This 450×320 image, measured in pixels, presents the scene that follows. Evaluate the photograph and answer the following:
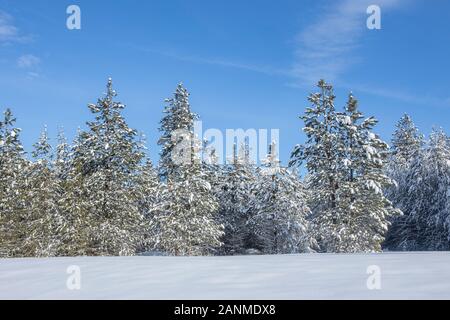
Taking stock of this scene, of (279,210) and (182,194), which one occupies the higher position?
(182,194)

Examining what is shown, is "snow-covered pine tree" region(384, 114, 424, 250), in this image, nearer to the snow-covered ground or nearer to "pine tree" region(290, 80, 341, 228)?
"pine tree" region(290, 80, 341, 228)

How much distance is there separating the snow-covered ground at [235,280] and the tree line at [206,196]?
1941 centimetres

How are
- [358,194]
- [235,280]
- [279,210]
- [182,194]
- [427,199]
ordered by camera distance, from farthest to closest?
[427,199]
[279,210]
[182,194]
[358,194]
[235,280]

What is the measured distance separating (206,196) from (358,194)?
11.2 metres

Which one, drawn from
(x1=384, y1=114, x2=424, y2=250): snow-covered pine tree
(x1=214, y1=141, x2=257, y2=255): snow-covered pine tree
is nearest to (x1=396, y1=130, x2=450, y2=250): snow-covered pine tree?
(x1=384, y1=114, x2=424, y2=250): snow-covered pine tree

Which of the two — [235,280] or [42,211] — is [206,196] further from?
[235,280]

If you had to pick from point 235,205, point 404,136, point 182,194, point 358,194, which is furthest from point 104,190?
point 404,136

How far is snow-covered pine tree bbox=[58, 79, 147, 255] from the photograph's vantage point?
2905 cm

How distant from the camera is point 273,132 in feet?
126

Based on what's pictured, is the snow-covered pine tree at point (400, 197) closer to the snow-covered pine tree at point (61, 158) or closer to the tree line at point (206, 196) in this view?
the tree line at point (206, 196)

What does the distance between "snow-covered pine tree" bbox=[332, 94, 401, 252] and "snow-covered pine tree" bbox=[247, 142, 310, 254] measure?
851cm

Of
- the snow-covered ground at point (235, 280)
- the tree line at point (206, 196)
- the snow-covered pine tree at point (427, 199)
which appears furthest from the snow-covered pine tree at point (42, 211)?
the snow-covered pine tree at point (427, 199)

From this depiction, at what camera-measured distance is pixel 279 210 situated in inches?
1459

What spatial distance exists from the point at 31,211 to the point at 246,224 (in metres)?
17.7
